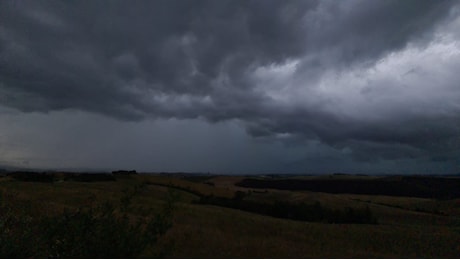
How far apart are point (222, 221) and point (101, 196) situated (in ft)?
43.2

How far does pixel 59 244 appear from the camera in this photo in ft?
28.8

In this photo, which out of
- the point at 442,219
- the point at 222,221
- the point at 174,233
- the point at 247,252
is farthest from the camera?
the point at 442,219

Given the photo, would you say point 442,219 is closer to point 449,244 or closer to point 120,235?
point 449,244

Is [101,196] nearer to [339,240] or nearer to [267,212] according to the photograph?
[267,212]

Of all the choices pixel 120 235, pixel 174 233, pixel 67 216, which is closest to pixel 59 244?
pixel 67 216

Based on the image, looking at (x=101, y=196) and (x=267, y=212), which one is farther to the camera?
(x=267, y=212)

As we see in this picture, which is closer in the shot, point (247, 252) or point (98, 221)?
point (98, 221)

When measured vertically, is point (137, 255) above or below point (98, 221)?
below

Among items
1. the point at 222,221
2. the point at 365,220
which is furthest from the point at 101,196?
the point at 365,220

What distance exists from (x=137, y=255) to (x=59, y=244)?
2.38 meters

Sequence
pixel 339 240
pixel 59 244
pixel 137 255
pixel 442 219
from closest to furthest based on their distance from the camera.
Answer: pixel 137 255 < pixel 59 244 < pixel 339 240 < pixel 442 219

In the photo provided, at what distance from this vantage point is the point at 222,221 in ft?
86.2

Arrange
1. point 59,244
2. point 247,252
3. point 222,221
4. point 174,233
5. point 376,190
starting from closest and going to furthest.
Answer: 1. point 59,244
2. point 247,252
3. point 174,233
4. point 222,221
5. point 376,190

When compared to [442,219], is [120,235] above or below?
above
